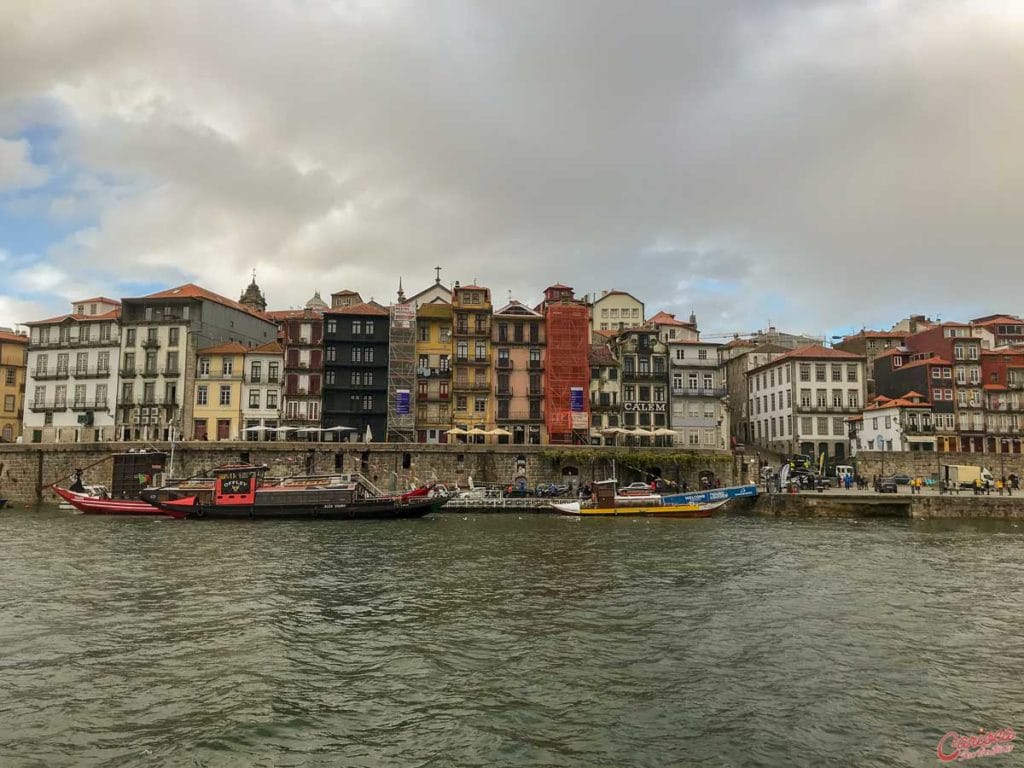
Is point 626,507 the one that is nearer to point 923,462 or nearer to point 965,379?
point 923,462

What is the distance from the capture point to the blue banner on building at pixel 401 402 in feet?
226

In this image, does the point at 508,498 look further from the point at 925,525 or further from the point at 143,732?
the point at 143,732

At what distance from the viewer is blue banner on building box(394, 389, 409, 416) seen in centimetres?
6900

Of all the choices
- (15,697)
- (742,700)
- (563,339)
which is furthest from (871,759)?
(563,339)

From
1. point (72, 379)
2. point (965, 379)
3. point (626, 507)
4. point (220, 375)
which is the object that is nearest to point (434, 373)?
point (220, 375)

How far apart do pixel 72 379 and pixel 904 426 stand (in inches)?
3290

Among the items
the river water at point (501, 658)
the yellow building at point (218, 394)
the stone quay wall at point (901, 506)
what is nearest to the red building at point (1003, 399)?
the stone quay wall at point (901, 506)

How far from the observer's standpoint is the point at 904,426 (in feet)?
224

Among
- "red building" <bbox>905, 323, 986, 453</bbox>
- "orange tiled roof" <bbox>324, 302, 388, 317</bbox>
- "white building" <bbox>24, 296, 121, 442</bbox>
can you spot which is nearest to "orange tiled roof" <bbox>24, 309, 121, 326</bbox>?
"white building" <bbox>24, 296, 121, 442</bbox>

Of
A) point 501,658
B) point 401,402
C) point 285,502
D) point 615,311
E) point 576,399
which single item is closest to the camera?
point 501,658

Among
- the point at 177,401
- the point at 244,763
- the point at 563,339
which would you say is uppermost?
the point at 563,339

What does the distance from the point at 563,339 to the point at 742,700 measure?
59.0m

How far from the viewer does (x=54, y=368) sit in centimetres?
7219

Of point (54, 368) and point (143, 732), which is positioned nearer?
point (143, 732)
